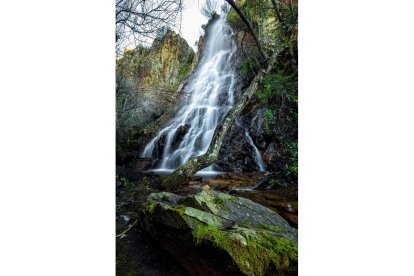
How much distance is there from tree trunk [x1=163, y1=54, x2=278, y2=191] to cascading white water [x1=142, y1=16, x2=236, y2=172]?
4 centimetres

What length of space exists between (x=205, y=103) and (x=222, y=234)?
101 cm

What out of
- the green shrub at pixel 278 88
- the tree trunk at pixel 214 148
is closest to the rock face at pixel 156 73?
the tree trunk at pixel 214 148

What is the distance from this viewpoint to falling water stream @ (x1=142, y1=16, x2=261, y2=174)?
2.42 m

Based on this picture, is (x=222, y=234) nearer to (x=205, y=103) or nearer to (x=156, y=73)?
(x=205, y=103)

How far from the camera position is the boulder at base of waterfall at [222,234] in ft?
6.40

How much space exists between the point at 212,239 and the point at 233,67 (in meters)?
1.26

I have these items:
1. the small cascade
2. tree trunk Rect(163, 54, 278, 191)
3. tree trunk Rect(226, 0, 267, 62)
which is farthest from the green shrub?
the small cascade

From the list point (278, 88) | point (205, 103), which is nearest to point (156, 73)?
point (205, 103)

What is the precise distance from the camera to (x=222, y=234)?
78.5 inches
